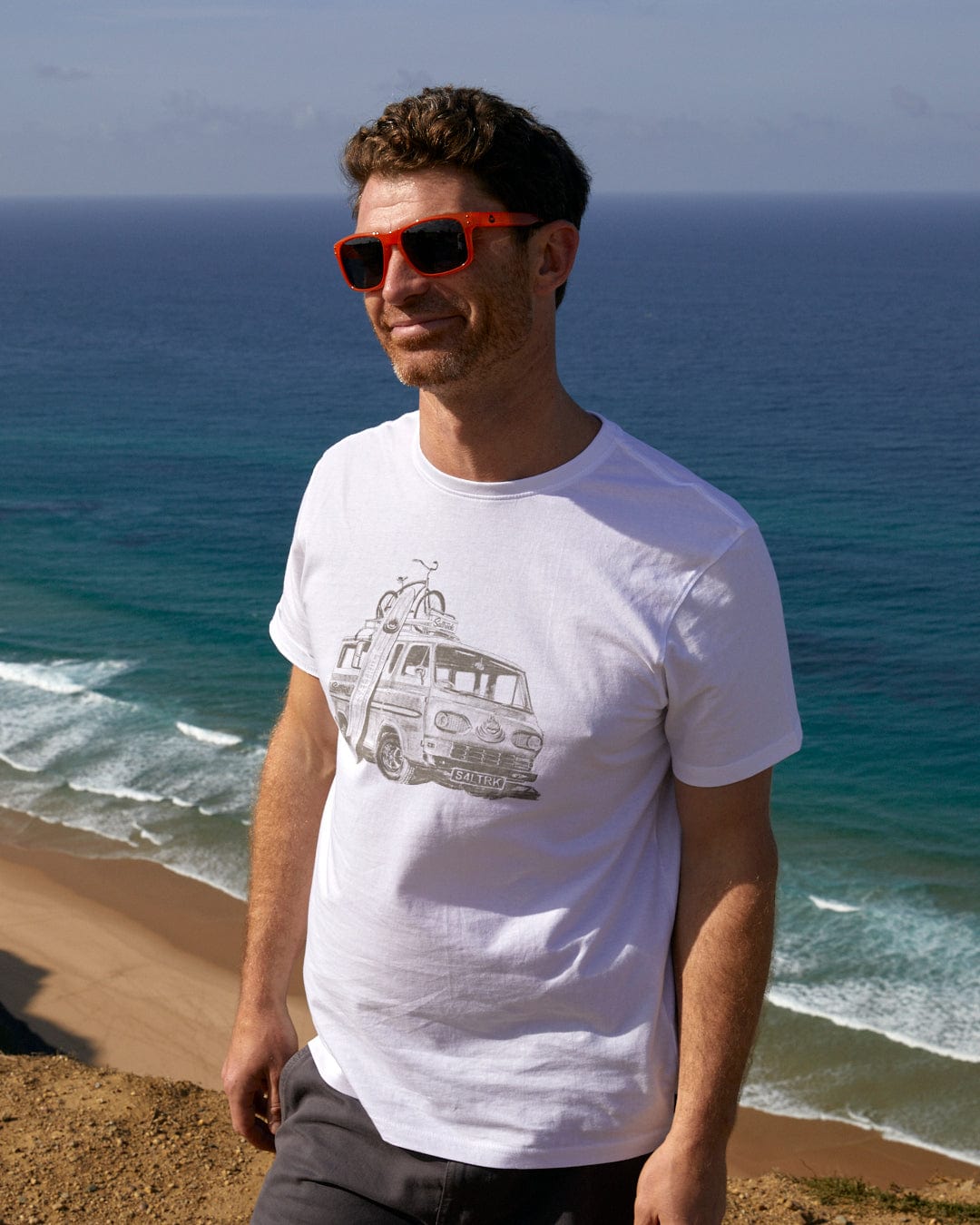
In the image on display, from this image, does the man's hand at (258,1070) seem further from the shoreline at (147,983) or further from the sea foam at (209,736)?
the sea foam at (209,736)

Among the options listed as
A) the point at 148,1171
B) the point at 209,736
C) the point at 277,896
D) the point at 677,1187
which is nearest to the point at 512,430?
the point at 277,896

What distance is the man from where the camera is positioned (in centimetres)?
297

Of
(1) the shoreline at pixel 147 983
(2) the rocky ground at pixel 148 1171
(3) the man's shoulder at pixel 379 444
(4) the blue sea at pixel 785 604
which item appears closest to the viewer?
(3) the man's shoulder at pixel 379 444

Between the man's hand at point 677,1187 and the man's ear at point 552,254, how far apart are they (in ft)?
6.45

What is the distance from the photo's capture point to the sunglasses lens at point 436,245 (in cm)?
311

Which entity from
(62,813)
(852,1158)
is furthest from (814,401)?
(852,1158)

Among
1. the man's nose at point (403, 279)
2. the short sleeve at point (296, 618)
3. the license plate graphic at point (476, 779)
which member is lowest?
the license plate graphic at point (476, 779)

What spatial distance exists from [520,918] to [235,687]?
91.1ft

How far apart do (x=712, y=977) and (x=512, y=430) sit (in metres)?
1.32

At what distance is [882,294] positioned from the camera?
4865 inches

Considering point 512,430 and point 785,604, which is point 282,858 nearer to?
point 512,430

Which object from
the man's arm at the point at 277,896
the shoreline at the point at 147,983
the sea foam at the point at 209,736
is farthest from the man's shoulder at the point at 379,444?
the sea foam at the point at 209,736

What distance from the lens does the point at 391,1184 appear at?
10.3ft

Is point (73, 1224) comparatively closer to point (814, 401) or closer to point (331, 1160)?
point (331, 1160)
